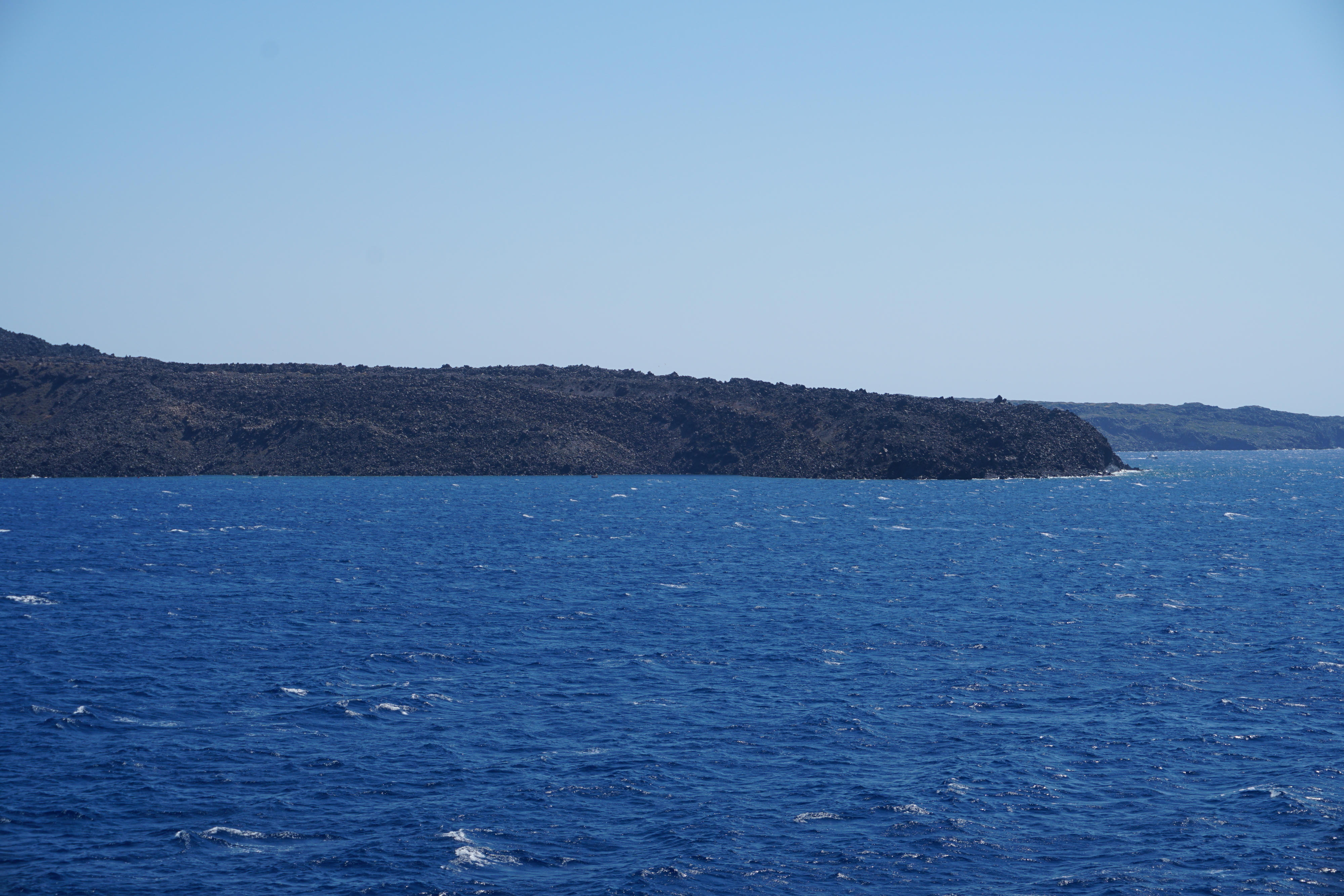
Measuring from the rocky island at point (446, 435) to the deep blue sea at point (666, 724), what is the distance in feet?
332

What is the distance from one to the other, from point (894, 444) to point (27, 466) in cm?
14106

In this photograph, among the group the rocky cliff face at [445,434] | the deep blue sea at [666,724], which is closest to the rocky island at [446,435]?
the rocky cliff face at [445,434]

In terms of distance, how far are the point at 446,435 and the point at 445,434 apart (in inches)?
7.6

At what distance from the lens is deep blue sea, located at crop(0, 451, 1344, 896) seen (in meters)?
23.1

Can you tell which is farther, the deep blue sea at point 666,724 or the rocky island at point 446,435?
the rocky island at point 446,435

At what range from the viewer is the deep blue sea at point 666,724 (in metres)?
23.1

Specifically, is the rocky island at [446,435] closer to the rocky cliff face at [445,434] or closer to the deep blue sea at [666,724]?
the rocky cliff face at [445,434]

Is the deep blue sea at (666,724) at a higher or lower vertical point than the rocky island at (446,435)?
lower

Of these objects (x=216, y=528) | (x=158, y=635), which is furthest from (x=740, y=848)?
(x=216, y=528)

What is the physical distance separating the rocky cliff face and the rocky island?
0.30 m

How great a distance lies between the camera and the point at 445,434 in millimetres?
184375

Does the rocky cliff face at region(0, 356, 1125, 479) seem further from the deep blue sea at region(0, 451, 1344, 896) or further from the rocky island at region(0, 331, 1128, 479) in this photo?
the deep blue sea at region(0, 451, 1344, 896)

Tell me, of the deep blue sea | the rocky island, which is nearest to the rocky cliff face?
the rocky island

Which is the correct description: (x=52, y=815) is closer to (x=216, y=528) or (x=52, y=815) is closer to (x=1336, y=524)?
(x=216, y=528)
